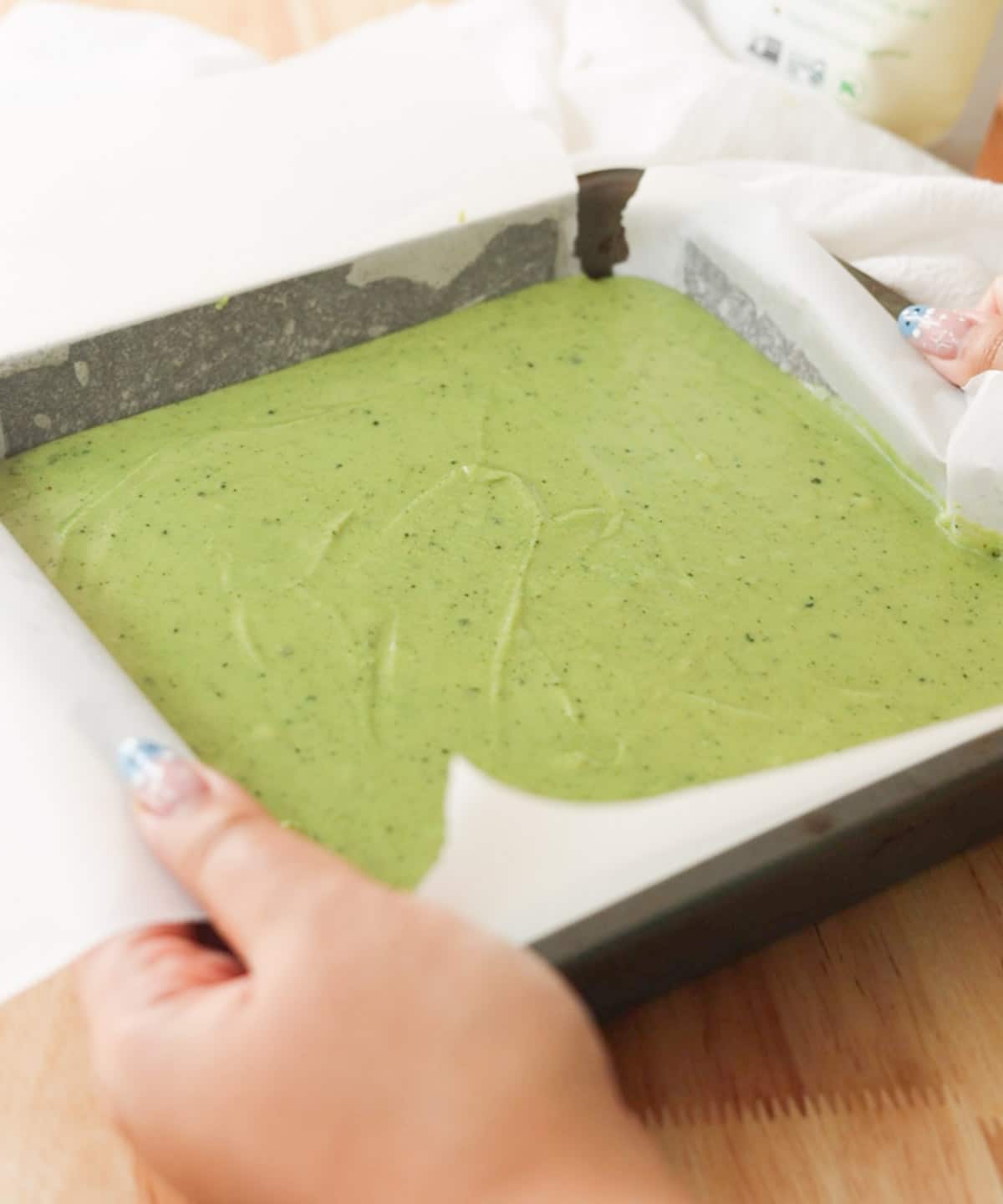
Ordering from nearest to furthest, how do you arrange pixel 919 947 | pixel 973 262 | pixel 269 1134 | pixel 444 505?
pixel 269 1134 < pixel 919 947 < pixel 444 505 < pixel 973 262

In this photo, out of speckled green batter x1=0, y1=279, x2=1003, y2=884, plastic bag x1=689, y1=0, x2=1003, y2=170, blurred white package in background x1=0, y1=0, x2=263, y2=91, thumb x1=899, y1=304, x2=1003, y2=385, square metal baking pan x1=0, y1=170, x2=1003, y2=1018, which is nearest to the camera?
square metal baking pan x1=0, y1=170, x2=1003, y2=1018

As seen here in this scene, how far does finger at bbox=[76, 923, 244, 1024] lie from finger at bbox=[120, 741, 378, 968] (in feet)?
0.06

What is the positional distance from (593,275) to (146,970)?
77cm

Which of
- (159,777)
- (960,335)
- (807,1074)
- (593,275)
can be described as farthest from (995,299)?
(159,777)

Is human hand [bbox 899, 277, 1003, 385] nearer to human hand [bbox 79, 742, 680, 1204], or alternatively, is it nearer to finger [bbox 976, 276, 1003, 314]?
finger [bbox 976, 276, 1003, 314]

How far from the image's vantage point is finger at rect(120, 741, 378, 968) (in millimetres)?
542

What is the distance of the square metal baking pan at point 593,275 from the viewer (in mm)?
595

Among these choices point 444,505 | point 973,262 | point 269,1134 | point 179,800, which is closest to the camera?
point 269,1134

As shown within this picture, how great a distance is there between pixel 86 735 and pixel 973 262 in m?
0.80

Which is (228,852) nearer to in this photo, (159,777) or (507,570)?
(159,777)

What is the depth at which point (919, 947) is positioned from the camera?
0.70 meters

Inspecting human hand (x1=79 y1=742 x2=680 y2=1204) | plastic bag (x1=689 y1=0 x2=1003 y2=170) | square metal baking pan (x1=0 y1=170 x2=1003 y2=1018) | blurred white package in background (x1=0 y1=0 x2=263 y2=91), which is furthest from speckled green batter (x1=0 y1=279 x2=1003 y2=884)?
blurred white package in background (x1=0 y1=0 x2=263 y2=91)

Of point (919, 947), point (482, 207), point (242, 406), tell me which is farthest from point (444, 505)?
point (919, 947)

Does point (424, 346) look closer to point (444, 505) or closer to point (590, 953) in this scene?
point (444, 505)
